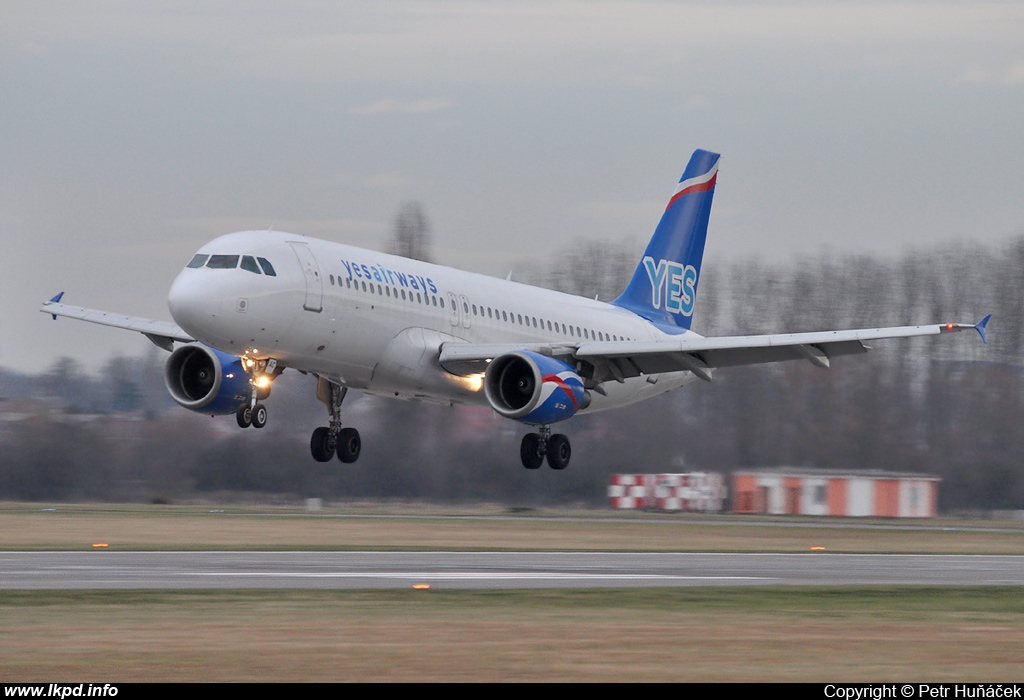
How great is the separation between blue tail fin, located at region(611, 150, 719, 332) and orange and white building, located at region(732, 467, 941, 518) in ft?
42.2

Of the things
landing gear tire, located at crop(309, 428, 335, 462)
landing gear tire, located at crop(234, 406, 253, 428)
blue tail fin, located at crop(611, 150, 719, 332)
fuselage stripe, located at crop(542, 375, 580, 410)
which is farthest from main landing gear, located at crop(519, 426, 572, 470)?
landing gear tire, located at crop(234, 406, 253, 428)

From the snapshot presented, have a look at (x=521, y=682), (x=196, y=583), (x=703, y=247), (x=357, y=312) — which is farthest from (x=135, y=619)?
(x=703, y=247)

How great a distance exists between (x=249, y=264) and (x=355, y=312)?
2.66 meters

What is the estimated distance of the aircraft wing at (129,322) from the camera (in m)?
35.1

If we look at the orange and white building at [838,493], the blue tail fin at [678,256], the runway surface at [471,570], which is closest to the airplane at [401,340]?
the blue tail fin at [678,256]

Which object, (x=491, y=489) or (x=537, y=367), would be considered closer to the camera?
(x=537, y=367)

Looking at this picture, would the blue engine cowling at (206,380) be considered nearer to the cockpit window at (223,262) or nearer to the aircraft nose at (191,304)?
the cockpit window at (223,262)

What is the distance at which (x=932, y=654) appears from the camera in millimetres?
14883

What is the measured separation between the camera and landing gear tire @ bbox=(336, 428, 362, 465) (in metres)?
35.0

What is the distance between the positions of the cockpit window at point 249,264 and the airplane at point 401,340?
26 mm

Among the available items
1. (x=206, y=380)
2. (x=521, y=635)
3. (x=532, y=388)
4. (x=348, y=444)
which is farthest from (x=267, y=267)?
(x=521, y=635)

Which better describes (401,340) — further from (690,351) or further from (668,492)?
(668,492)

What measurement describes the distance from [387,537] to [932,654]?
2221 centimetres
